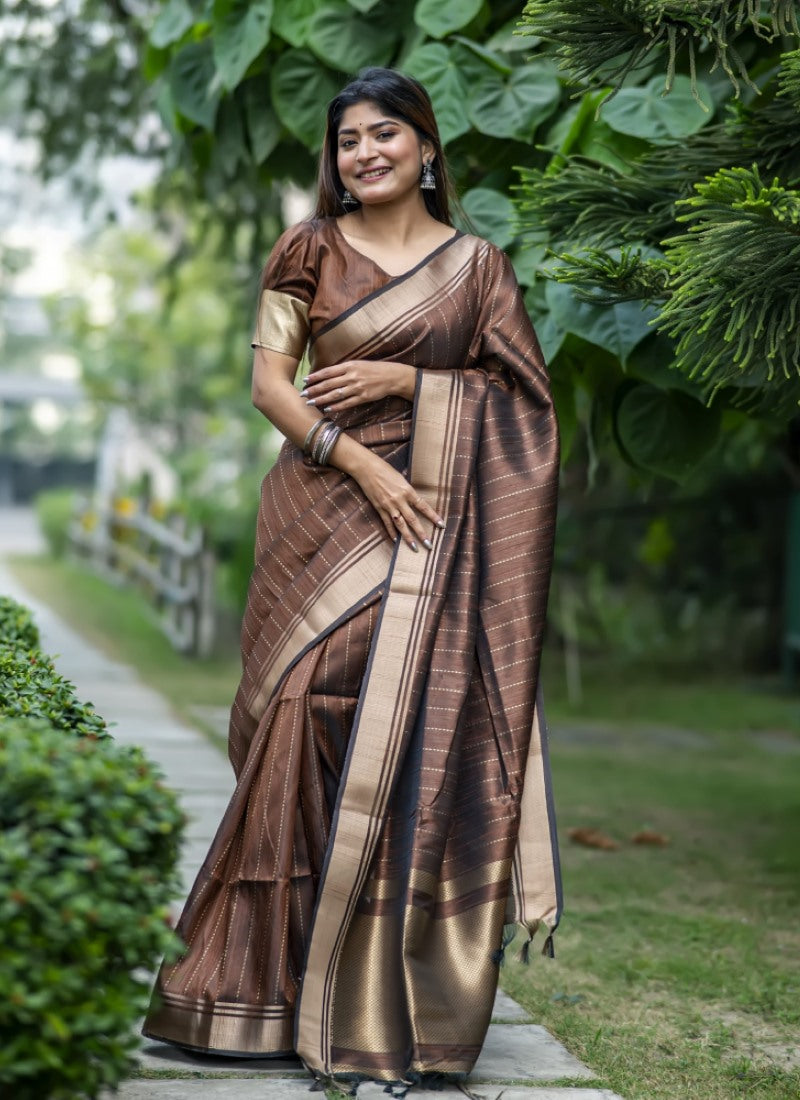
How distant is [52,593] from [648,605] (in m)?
7.02

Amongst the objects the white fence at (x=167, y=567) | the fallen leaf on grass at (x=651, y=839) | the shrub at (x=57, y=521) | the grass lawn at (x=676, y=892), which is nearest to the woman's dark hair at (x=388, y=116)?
the grass lawn at (x=676, y=892)

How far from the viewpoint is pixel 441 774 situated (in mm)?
2963

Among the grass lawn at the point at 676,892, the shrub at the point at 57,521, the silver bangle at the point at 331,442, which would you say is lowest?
the grass lawn at the point at 676,892

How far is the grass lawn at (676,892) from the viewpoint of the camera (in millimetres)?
3332

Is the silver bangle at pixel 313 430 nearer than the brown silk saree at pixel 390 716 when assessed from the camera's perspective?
No

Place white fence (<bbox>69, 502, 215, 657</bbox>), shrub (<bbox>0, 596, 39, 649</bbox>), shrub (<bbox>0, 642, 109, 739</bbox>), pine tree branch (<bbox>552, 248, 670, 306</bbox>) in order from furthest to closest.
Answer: white fence (<bbox>69, 502, 215, 657</bbox>) → shrub (<bbox>0, 596, 39, 649</bbox>) → pine tree branch (<bbox>552, 248, 670, 306</bbox>) → shrub (<bbox>0, 642, 109, 739</bbox>)

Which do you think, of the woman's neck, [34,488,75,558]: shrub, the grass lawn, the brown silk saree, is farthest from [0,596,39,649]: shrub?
[34,488,75,558]: shrub

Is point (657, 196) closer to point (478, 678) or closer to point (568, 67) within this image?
point (568, 67)

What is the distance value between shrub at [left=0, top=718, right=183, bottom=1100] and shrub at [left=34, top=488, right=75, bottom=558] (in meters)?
18.8

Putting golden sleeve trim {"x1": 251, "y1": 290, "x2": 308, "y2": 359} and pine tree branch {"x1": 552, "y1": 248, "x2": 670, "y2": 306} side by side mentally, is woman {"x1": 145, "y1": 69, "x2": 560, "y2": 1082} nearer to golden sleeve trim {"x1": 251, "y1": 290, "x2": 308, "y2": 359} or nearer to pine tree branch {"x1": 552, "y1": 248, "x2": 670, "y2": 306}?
golden sleeve trim {"x1": 251, "y1": 290, "x2": 308, "y2": 359}

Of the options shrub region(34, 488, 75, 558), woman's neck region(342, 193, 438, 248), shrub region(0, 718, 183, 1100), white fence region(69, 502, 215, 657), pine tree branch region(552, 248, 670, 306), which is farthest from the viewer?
Answer: shrub region(34, 488, 75, 558)

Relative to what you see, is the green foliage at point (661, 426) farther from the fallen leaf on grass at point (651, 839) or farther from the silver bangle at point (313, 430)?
the fallen leaf on grass at point (651, 839)

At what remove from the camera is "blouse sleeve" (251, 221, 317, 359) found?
310 centimetres

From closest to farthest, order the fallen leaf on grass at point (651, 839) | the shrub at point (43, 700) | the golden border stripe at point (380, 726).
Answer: the shrub at point (43, 700) → the golden border stripe at point (380, 726) → the fallen leaf on grass at point (651, 839)
